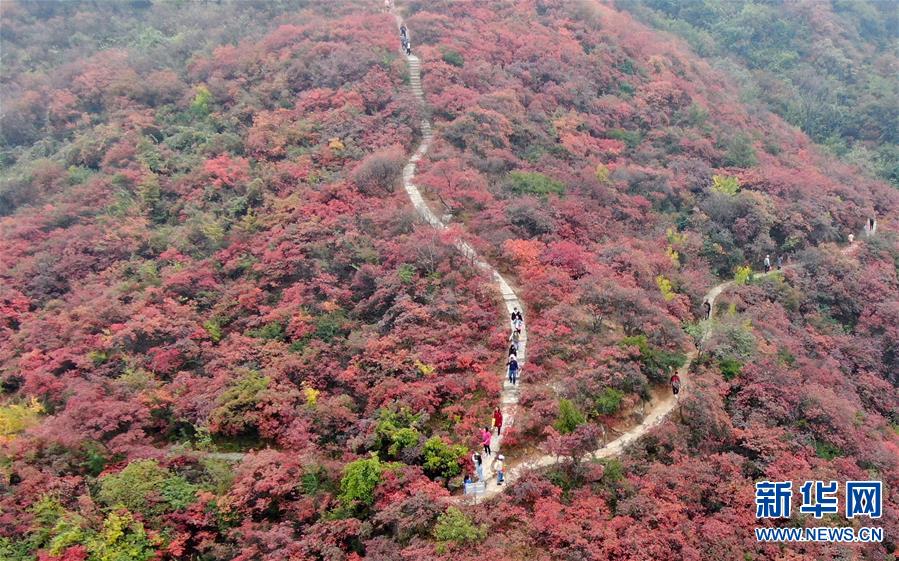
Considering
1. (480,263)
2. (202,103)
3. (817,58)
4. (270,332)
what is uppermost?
(817,58)

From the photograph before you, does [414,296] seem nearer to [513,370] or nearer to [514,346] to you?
[514,346]

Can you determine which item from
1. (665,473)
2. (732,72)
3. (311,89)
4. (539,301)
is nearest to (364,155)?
(311,89)

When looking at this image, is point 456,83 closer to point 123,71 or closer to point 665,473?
point 123,71

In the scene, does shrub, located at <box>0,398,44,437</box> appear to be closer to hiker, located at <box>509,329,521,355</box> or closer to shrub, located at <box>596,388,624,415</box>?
hiker, located at <box>509,329,521,355</box>

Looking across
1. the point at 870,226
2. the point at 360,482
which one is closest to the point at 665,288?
the point at 360,482

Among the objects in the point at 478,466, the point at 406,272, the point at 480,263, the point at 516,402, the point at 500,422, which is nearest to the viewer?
the point at 478,466

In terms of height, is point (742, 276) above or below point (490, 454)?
above

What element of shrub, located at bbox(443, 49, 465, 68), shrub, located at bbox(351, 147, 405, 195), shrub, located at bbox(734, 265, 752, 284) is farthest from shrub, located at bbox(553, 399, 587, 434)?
shrub, located at bbox(443, 49, 465, 68)
